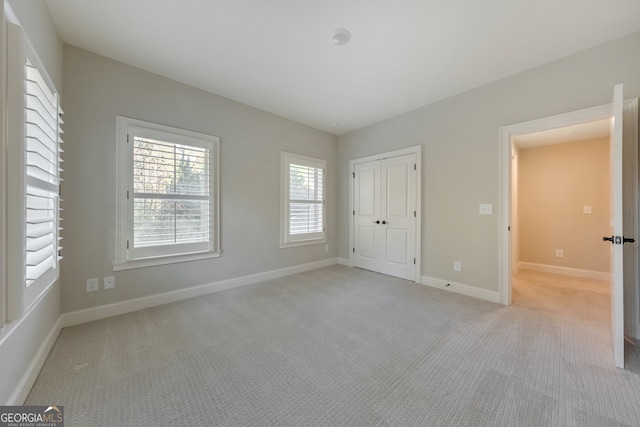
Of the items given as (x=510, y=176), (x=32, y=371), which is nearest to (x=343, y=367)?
(x=32, y=371)

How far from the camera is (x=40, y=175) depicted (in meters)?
1.49

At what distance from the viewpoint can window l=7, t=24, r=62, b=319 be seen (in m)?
1.14

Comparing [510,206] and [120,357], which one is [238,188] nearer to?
[120,357]

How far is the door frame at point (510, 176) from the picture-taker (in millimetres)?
2082

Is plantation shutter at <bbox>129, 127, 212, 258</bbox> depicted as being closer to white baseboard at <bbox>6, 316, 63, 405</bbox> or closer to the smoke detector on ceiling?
white baseboard at <bbox>6, 316, 63, 405</bbox>

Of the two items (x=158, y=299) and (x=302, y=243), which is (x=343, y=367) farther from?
(x=302, y=243)

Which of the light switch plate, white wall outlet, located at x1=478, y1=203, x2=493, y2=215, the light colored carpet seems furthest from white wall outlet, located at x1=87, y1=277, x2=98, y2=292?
white wall outlet, located at x1=478, y1=203, x2=493, y2=215

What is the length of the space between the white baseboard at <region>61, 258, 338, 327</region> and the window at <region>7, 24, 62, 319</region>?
0.82m

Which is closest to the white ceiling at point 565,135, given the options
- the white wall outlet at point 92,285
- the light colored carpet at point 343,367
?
the light colored carpet at point 343,367

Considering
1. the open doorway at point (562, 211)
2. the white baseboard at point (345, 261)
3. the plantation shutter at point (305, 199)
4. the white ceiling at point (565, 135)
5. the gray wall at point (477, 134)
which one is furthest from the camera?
the white baseboard at point (345, 261)

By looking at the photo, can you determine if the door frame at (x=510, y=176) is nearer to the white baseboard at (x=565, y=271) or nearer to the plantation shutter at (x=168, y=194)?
the white baseboard at (x=565, y=271)

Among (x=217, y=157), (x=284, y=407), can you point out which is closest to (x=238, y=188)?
(x=217, y=157)

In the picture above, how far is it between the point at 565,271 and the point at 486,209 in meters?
2.62

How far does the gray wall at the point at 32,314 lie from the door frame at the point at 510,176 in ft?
13.1
